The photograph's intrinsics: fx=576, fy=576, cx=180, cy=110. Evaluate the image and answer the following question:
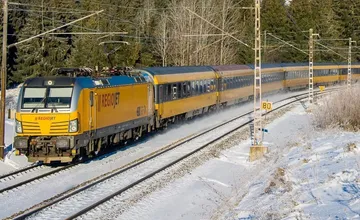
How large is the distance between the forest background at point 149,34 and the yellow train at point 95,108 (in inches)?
517

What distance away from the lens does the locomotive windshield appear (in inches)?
715

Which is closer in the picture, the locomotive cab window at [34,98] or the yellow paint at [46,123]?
the yellow paint at [46,123]

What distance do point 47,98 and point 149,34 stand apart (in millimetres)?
51066

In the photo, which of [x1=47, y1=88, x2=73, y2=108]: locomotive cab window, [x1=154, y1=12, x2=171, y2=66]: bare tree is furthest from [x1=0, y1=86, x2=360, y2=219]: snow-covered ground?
[x1=154, y1=12, x2=171, y2=66]: bare tree

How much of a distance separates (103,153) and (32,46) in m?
46.7

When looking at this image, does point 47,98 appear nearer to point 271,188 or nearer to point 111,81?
point 111,81

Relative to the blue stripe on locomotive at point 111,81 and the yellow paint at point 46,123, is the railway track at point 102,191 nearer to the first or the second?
the yellow paint at point 46,123

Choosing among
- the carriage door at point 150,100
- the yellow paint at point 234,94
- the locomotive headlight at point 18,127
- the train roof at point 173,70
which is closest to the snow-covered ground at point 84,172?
the carriage door at point 150,100

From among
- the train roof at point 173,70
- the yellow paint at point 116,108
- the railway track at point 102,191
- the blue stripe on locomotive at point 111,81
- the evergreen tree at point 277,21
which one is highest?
the evergreen tree at point 277,21

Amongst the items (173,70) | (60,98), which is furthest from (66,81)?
(173,70)

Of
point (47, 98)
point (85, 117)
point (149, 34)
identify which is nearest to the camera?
point (47, 98)

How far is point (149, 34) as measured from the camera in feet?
225

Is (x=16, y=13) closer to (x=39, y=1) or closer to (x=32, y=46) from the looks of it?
(x=39, y=1)

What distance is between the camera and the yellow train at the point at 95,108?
18.2 metres
